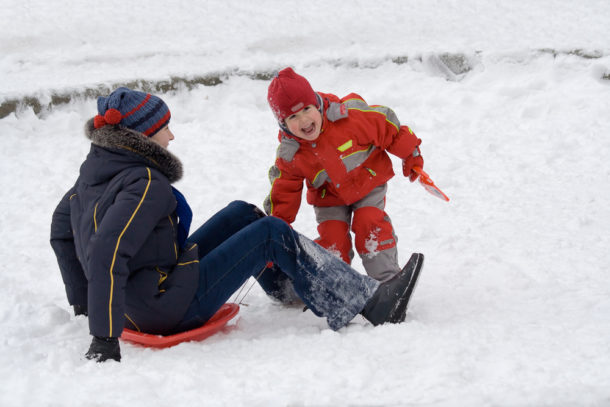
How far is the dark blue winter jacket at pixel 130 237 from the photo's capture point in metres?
2.49

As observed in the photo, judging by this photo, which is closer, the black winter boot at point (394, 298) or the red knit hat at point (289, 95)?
the black winter boot at point (394, 298)

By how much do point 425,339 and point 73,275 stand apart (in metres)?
1.61

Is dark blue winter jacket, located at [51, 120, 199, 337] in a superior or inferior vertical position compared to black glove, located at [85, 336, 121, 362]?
superior

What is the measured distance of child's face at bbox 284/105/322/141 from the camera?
10.7 feet

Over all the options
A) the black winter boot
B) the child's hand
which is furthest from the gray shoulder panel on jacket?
the black winter boot

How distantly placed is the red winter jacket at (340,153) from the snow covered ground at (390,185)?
635 mm

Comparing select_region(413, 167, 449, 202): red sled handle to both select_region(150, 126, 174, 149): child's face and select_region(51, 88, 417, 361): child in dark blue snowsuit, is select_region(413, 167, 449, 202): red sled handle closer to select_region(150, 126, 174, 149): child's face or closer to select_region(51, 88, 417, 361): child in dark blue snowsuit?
select_region(51, 88, 417, 361): child in dark blue snowsuit

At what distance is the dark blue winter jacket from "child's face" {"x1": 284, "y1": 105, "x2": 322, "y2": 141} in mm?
709

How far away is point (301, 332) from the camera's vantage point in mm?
3039

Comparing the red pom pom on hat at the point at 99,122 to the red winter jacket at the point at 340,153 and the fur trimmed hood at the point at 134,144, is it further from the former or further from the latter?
the red winter jacket at the point at 340,153

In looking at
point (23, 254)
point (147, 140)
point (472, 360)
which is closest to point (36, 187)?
point (23, 254)

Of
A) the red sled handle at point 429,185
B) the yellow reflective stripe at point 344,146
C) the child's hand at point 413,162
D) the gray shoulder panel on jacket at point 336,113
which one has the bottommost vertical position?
the red sled handle at point 429,185

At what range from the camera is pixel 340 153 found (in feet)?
11.1

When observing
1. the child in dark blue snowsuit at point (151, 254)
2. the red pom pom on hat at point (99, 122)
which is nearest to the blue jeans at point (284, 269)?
the child in dark blue snowsuit at point (151, 254)
